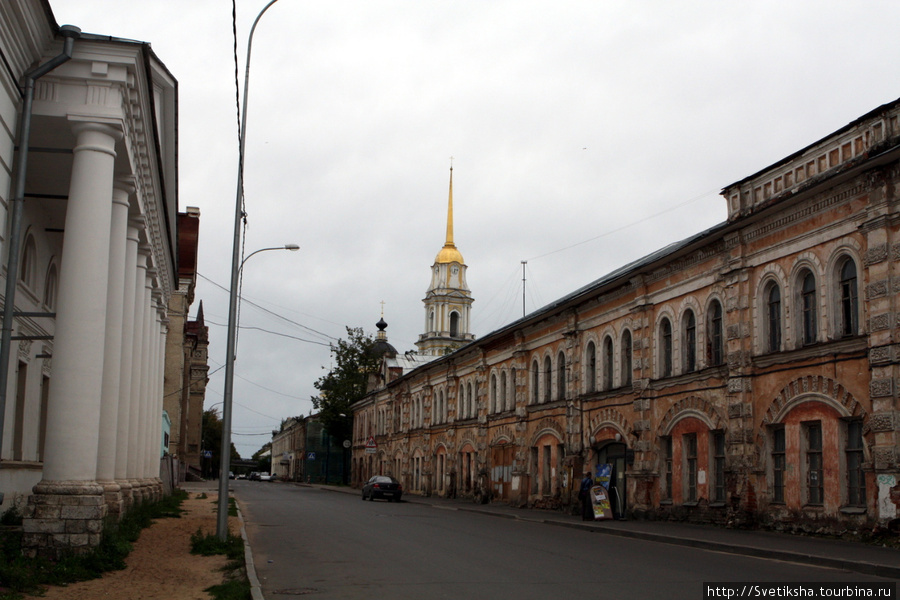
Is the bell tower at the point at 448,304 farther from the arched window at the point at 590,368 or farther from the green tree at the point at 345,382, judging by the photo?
the arched window at the point at 590,368

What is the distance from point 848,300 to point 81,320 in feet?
49.8

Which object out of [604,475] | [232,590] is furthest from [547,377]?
[232,590]

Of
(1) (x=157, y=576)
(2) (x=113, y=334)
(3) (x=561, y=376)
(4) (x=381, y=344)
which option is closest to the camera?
(1) (x=157, y=576)

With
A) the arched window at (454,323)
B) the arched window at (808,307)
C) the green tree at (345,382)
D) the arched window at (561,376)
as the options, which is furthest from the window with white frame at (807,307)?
the arched window at (454,323)

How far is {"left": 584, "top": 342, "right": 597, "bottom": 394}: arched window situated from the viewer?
106ft

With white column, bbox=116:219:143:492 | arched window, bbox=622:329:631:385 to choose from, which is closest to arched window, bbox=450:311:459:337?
arched window, bbox=622:329:631:385

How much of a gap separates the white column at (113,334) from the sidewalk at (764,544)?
1166 cm

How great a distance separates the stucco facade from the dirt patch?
41.5 ft

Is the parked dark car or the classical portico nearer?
the classical portico

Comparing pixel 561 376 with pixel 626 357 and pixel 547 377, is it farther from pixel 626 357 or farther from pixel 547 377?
pixel 626 357

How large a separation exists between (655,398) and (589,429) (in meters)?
4.84

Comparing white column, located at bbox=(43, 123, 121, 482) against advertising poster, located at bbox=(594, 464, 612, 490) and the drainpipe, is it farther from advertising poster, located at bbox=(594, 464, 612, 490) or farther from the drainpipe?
advertising poster, located at bbox=(594, 464, 612, 490)

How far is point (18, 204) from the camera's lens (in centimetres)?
1207

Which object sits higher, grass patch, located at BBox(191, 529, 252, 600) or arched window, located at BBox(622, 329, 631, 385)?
arched window, located at BBox(622, 329, 631, 385)
